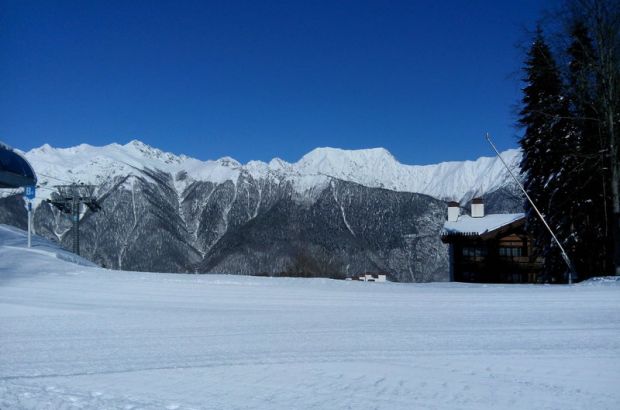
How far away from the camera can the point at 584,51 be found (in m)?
16.1

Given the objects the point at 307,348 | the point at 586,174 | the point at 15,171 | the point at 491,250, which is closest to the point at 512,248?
the point at 491,250

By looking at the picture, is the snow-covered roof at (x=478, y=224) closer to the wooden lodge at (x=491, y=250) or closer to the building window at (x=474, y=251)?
the wooden lodge at (x=491, y=250)

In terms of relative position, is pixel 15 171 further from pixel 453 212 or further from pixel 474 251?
pixel 453 212

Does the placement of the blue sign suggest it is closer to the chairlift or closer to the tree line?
the chairlift

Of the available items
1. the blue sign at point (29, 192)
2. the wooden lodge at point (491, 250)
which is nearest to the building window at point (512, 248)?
the wooden lodge at point (491, 250)

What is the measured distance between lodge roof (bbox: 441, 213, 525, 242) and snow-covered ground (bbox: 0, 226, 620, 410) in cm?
3420

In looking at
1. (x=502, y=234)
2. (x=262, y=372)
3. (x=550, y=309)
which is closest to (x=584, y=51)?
(x=550, y=309)

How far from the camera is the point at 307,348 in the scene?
23.3ft

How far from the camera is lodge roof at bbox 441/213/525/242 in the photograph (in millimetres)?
45125

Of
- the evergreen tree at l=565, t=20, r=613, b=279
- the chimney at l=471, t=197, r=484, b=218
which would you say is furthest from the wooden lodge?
→ the evergreen tree at l=565, t=20, r=613, b=279

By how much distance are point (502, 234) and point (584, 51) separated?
1241 inches

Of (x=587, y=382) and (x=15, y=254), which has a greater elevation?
(x=15, y=254)

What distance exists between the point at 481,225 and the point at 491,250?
2251mm

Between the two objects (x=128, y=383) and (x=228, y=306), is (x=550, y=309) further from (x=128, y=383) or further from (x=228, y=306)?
(x=128, y=383)
